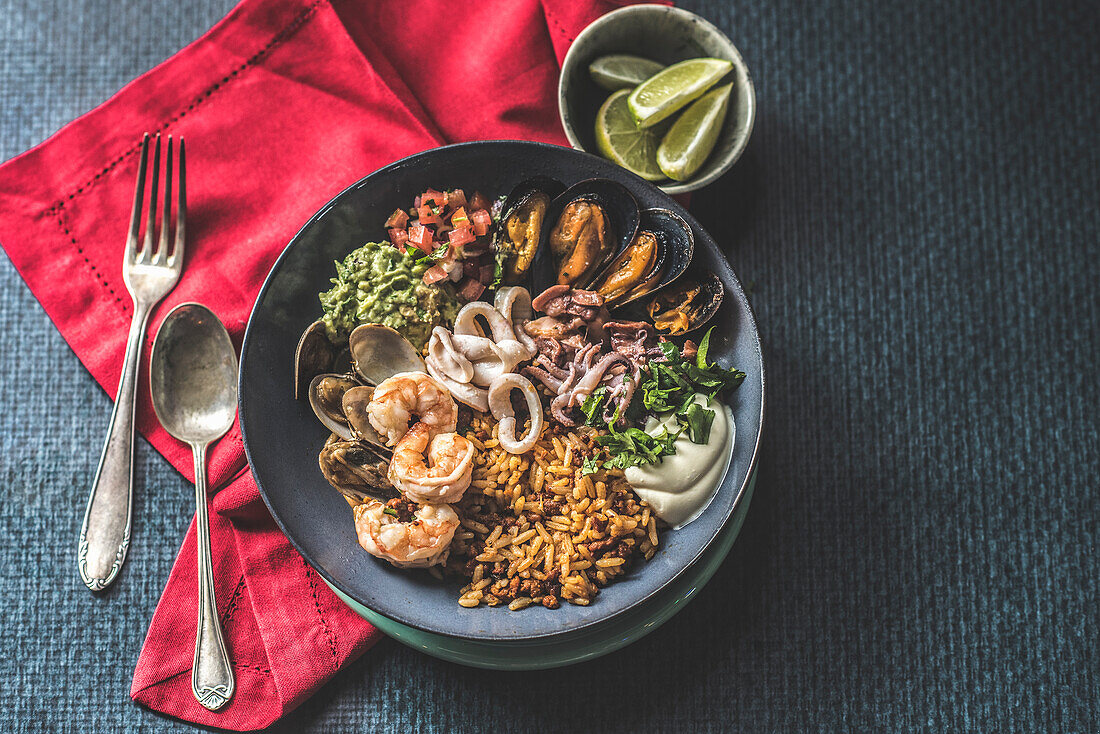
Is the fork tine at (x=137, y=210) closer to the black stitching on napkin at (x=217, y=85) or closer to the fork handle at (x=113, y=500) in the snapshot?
the black stitching on napkin at (x=217, y=85)

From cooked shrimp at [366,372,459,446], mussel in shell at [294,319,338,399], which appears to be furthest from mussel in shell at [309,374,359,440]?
cooked shrimp at [366,372,459,446]

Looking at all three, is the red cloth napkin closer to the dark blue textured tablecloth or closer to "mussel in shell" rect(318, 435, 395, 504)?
the dark blue textured tablecloth

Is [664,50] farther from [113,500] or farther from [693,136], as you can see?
[113,500]

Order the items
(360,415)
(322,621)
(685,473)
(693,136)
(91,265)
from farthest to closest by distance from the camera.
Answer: (91,265) → (693,136) → (322,621) → (360,415) → (685,473)

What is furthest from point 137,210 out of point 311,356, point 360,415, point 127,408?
point 360,415

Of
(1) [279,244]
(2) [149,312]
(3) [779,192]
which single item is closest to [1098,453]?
(3) [779,192]

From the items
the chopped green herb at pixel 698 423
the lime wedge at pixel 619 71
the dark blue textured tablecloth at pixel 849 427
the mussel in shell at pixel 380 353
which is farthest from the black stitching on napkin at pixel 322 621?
the lime wedge at pixel 619 71
